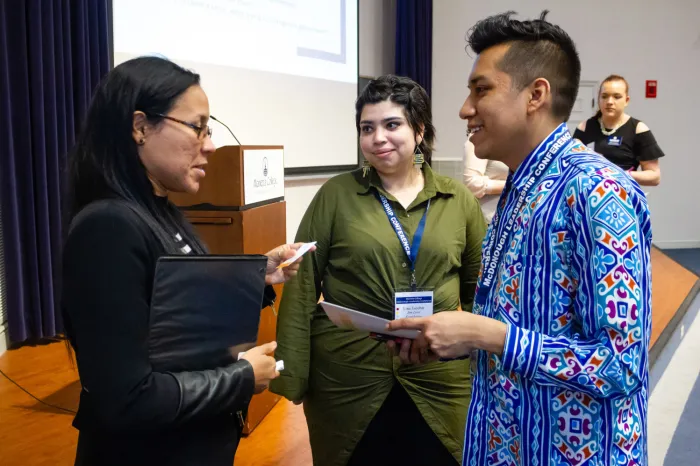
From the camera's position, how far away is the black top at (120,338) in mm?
960

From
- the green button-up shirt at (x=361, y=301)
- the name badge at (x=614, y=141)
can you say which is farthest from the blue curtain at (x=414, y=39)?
the green button-up shirt at (x=361, y=301)

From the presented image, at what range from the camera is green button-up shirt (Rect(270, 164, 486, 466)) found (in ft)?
5.71

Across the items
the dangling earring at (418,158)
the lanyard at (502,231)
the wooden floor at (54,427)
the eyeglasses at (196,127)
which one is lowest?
the wooden floor at (54,427)

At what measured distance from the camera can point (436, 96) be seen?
23.2 feet

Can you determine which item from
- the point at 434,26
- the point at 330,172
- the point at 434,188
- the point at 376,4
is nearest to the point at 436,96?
the point at 434,26

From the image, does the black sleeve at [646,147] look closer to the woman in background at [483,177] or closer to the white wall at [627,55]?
the woman in background at [483,177]

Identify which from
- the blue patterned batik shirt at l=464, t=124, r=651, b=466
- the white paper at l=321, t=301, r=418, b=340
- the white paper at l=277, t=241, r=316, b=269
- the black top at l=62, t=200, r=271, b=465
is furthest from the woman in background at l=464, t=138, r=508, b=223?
the black top at l=62, t=200, r=271, b=465

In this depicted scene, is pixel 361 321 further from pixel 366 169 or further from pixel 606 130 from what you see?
pixel 606 130

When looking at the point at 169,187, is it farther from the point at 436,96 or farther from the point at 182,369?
the point at 436,96

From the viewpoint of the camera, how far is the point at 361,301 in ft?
5.75

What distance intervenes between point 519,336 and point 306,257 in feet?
3.09

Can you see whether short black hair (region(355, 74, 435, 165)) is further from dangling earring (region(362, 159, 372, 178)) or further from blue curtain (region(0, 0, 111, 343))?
blue curtain (region(0, 0, 111, 343))

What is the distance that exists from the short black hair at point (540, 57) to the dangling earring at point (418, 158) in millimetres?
811

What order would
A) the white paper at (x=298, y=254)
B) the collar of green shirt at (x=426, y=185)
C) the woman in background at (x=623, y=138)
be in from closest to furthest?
the white paper at (x=298, y=254), the collar of green shirt at (x=426, y=185), the woman in background at (x=623, y=138)
